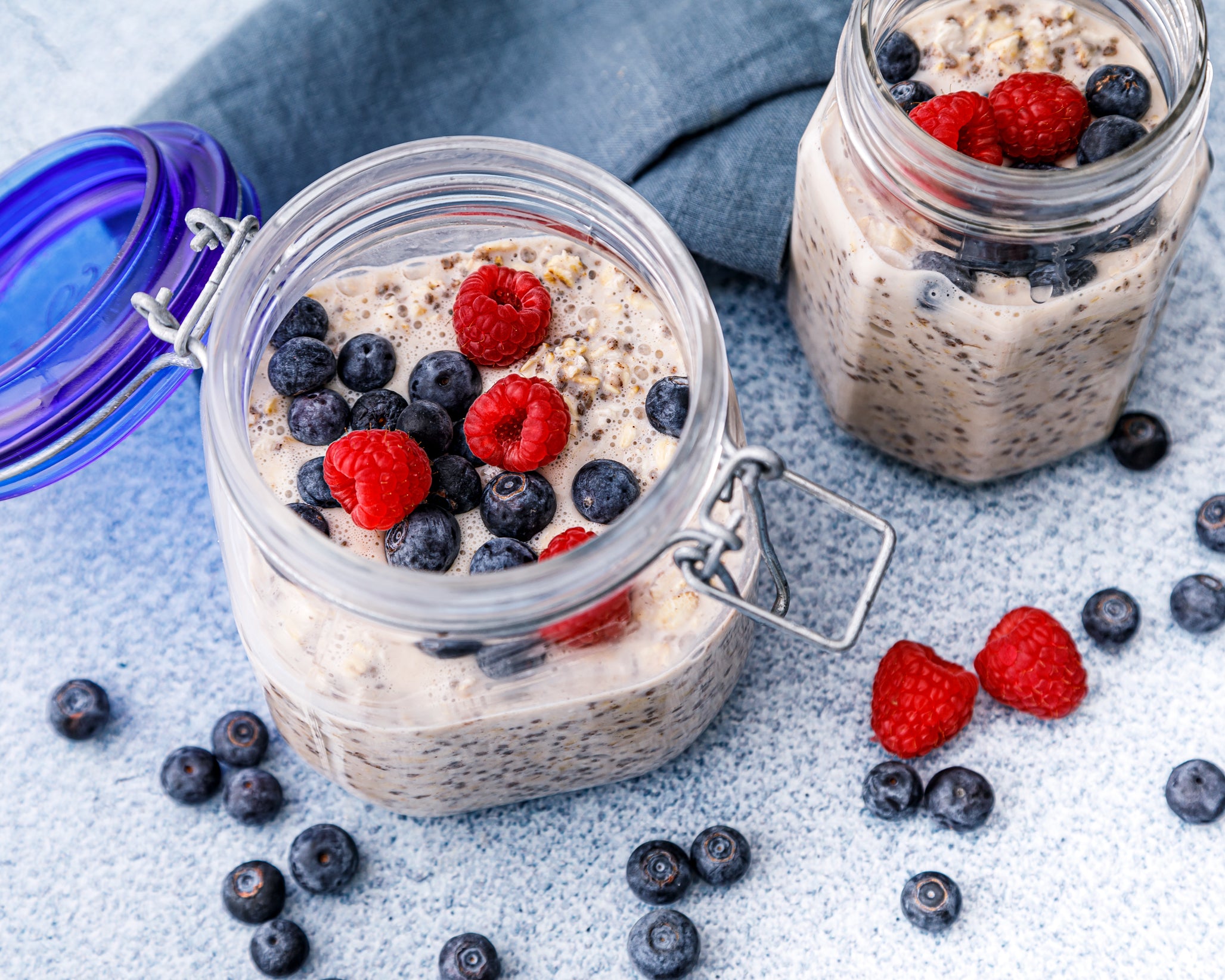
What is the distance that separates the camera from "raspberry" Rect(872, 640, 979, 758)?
3.98 ft

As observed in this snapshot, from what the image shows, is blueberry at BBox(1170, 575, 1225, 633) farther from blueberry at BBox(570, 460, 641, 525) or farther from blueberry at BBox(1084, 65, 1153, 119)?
blueberry at BBox(570, 460, 641, 525)

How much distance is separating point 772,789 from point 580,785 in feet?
0.64

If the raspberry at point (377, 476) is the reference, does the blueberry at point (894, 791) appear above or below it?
below

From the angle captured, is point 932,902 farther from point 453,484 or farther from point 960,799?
point 453,484

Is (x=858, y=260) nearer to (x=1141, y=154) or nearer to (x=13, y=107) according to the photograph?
(x=1141, y=154)

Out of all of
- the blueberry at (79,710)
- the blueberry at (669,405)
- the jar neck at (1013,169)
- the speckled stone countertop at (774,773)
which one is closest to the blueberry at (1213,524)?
the speckled stone countertop at (774,773)

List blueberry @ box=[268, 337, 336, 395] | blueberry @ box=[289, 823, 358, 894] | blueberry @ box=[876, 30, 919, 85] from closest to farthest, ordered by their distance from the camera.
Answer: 1. blueberry @ box=[268, 337, 336, 395]
2. blueberry @ box=[876, 30, 919, 85]
3. blueberry @ box=[289, 823, 358, 894]

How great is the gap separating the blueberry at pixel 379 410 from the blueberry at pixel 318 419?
0.01m

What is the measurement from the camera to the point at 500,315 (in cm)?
100

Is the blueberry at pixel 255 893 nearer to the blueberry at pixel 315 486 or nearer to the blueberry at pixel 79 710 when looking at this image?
the blueberry at pixel 79 710

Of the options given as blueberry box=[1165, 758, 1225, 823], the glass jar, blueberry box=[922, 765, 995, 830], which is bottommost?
blueberry box=[1165, 758, 1225, 823]

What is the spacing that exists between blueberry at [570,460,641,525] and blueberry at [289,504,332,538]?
0.64ft

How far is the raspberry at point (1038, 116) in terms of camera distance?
105 centimetres

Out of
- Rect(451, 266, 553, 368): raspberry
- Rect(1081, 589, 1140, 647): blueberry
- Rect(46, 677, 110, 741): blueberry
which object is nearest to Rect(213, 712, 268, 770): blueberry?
Rect(46, 677, 110, 741): blueberry
